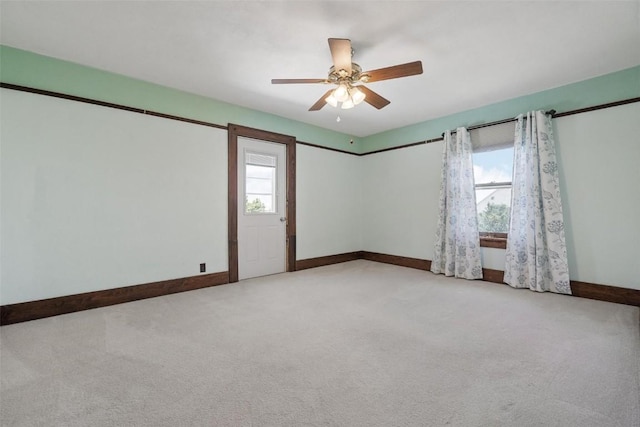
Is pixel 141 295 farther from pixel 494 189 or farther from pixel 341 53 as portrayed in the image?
pixel 494 189

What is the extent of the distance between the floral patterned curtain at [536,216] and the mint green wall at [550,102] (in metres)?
0.24

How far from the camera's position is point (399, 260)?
17.0 feet

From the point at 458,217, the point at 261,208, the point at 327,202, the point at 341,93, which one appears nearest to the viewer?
the point at 341,93

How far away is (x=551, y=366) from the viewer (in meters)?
1.84

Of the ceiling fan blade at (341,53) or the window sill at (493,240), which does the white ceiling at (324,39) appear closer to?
the ceiling fan blade at (341,53)

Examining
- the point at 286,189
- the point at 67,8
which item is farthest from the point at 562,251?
the point at 67,8

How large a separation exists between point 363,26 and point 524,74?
2123mm

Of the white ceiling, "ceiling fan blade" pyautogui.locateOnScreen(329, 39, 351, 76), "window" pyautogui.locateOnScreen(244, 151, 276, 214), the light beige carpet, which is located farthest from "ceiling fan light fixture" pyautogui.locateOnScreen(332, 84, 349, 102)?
the light beige carpet

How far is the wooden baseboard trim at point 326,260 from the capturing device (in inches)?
192

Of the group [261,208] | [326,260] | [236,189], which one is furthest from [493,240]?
[236,189]

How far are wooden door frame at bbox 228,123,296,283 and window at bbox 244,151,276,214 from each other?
24cm

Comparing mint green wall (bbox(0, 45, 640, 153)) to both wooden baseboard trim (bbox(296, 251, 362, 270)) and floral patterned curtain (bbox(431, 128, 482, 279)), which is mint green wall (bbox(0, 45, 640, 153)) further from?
wooden baseboard trim (bbox(296, 251, 362, 270))

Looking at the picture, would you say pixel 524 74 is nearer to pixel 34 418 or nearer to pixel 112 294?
pixel 34 418

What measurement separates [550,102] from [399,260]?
3.16 metres
